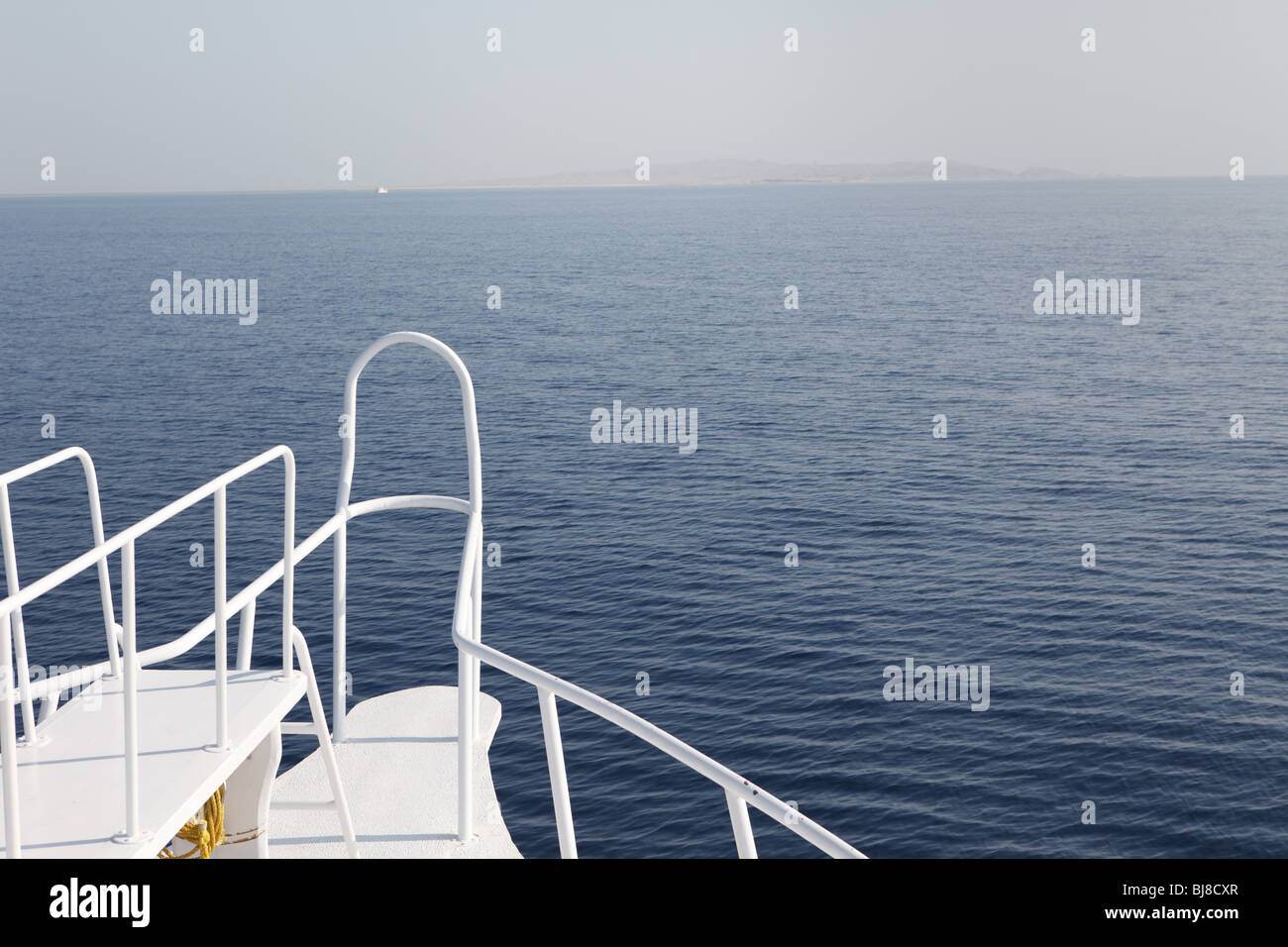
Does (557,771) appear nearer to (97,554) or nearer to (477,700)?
(477,700)

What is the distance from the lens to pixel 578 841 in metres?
26.1

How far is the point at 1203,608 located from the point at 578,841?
23318 millimetres

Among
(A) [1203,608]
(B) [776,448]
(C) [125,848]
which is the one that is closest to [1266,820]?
(A) [1203,608]

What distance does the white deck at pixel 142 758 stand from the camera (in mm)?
5184

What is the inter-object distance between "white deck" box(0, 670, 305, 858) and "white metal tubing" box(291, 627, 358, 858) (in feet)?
0.61

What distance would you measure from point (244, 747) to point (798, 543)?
40.0 meters

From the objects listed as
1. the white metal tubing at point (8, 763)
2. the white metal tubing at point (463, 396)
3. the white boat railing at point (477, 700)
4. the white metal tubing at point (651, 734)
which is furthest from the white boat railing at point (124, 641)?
the white metal tubing at point (463, 396)

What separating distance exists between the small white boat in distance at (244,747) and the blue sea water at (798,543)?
676 inches

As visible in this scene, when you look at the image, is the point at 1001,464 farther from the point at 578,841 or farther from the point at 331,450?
the point at 578,841

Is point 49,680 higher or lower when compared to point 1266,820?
higher

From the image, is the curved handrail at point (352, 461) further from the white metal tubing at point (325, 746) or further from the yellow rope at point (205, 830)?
the yellow rope at point (205, 830)

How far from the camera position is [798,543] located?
1781 inches

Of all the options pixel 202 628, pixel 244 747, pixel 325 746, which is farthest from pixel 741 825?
pixel 202 628

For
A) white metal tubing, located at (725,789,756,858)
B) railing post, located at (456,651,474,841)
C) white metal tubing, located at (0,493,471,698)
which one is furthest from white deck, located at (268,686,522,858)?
white metal tubing, located at (725,789,756,858)
